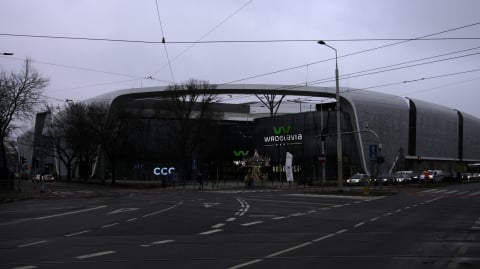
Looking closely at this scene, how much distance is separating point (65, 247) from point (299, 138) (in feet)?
243

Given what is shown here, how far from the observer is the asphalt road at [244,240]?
10.1 m

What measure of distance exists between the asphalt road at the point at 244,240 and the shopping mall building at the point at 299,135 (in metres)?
51.8

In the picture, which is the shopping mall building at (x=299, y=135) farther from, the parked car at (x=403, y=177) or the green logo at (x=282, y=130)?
the parked car at (x=403, y=177)

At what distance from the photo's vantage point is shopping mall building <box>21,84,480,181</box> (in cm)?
8269

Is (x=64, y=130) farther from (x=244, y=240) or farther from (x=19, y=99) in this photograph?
(x=244, y=240)

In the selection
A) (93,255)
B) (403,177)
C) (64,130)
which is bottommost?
(93,255)

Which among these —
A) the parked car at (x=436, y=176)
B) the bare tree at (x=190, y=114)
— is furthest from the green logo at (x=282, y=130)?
the parked car at (x=436, y=176)

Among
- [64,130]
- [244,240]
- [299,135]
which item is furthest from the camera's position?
[299,135]

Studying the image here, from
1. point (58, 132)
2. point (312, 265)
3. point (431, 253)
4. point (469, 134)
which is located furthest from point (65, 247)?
point (469, 134)

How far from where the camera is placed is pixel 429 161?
10719 cm

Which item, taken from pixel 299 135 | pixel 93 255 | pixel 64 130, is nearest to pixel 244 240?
pixel 93 255

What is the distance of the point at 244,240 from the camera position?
13.3m

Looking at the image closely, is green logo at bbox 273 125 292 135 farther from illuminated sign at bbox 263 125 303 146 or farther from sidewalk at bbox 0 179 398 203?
sidewalk at bbox 0 179 398 203

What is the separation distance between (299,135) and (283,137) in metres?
3.67
